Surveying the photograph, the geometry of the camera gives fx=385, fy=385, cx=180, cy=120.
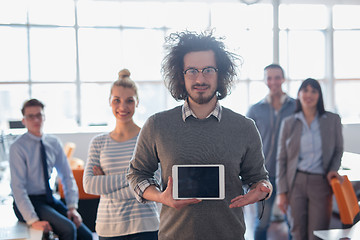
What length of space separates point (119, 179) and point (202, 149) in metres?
0.80

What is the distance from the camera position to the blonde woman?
6.97 feet

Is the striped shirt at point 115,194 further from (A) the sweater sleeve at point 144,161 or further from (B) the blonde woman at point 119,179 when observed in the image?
(A) the sweater sleeve at point 144,161

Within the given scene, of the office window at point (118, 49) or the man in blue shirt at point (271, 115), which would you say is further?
the office window at point (118, 49)

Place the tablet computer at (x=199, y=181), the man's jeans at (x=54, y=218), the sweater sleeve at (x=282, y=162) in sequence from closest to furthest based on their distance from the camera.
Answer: the tablet computer at (x=199, y=181)
the man's jeans at (x=54, y=218)
the sweater sleeve at (x=282, y=162)

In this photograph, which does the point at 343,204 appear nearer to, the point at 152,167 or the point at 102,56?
the point at 152,167

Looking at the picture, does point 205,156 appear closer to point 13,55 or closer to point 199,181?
point 199,181

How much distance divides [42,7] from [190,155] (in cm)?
892

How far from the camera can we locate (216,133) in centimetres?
157

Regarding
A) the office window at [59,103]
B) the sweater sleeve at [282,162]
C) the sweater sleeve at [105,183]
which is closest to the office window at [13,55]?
the office window at [59,103]

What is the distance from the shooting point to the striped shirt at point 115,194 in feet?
6.94

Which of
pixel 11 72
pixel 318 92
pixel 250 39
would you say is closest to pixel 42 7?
pixel 11 72

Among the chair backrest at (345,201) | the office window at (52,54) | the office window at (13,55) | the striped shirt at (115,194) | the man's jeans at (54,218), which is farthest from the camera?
the office window at (52,54)

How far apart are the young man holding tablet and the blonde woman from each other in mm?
531

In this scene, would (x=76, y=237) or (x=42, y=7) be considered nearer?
(x=76, y=237)
